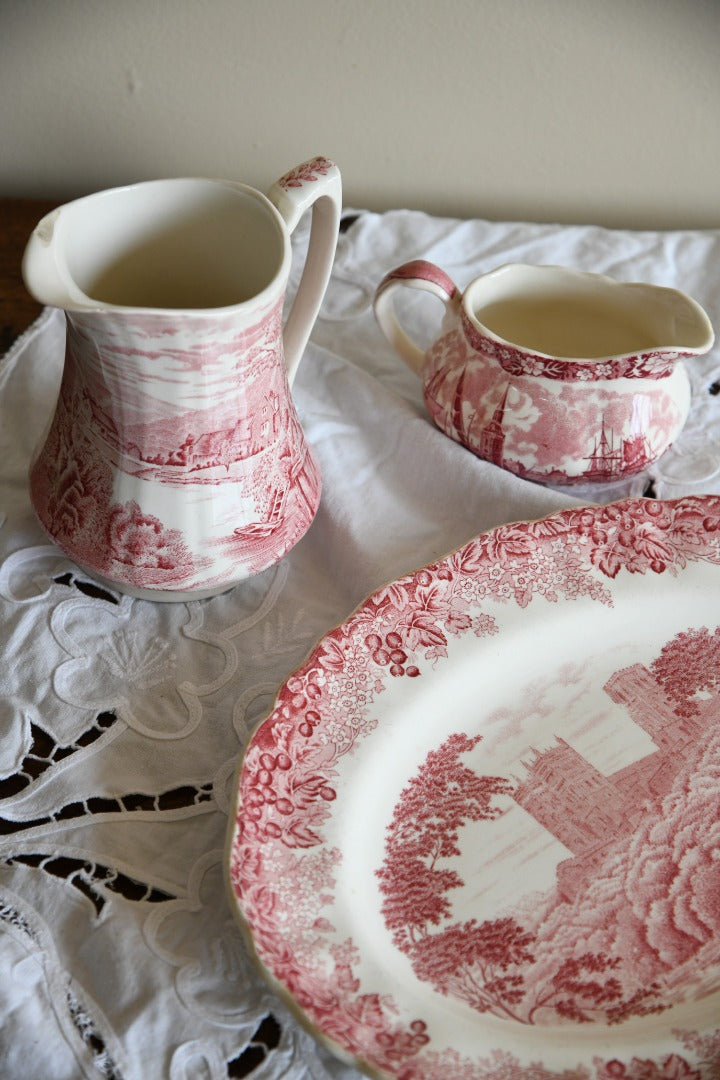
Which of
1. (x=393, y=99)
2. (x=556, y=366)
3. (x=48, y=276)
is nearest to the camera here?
(x=48, y=276)

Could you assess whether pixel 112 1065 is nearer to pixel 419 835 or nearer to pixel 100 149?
pixel 419 835

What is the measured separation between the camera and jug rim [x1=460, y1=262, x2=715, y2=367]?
1.75 feet

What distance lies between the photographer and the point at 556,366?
0.54 m

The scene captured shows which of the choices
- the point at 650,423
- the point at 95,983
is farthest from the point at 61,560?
the point at 650,423

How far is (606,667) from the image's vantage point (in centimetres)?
53

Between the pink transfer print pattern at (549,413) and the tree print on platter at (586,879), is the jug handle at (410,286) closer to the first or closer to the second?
the pink transfer print pattern at (549,413)

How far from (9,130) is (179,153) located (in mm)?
129

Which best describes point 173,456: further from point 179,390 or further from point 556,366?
point 556,366

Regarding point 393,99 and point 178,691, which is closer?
point 178,691

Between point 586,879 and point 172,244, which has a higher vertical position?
point 172,244

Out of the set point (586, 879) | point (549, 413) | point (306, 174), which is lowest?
point (586, 879)

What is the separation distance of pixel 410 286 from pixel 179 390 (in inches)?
8.0

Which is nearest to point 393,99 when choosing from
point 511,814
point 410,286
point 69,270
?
point 410,286

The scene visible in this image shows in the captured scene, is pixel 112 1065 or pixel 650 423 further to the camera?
pixel 650 423
